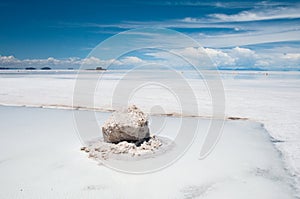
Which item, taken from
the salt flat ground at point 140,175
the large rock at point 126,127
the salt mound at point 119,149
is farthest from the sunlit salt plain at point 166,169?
the large rock at point 126,127

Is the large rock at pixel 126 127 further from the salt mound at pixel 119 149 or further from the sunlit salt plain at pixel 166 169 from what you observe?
the sunlit salt plain at pixel 166 169

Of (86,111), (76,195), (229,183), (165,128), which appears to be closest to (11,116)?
(86,111)

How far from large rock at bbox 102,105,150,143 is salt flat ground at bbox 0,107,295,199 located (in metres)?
0.71

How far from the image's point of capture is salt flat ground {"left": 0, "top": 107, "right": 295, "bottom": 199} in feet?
13.5

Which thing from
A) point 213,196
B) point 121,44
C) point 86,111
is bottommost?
point 213,196

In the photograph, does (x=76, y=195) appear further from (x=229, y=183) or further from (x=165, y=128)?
(x=165, y=128)

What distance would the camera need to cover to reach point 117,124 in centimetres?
589

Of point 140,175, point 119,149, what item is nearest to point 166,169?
point 140,175

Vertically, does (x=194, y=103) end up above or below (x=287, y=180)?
above

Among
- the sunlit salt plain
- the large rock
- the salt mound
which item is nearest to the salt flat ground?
the sunlit salt plain

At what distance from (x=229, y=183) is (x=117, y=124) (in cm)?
251

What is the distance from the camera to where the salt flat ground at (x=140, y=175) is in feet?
13.5

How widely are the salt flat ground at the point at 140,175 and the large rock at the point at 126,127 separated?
0.71m

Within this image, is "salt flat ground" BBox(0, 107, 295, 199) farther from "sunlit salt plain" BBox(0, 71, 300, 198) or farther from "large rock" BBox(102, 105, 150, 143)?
"large rock" BBox(102, 105, 150, 143)
